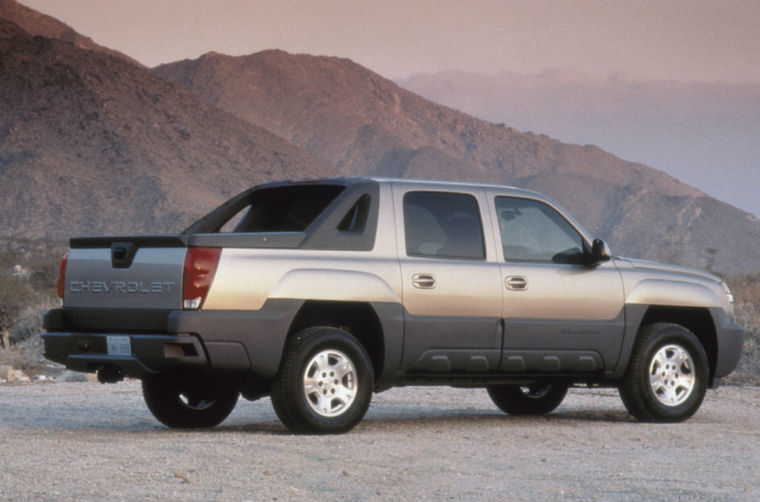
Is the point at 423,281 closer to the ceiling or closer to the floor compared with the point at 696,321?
closer to the ceiling

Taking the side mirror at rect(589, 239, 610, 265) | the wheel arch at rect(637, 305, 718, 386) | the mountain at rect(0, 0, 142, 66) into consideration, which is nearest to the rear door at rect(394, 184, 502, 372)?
the side mirror at rect(589, 239, 610, 265)

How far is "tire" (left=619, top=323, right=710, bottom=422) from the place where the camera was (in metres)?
11.0

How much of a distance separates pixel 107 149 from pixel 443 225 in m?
64.5

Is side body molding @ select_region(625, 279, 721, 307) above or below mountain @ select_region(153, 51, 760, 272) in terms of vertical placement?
below

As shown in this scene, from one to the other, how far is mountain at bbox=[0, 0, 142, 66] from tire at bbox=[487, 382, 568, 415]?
105m

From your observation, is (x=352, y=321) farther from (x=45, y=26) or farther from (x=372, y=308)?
(x=45, y=26)

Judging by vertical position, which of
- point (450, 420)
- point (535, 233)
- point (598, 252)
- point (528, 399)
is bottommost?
point (450, 420)

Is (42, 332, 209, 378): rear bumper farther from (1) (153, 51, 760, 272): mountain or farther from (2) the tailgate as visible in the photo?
(1) (153, 51, 760, 272): mountain

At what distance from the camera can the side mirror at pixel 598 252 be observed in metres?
10.6

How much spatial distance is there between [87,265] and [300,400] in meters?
1.87

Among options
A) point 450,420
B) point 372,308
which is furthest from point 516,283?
point 450,420

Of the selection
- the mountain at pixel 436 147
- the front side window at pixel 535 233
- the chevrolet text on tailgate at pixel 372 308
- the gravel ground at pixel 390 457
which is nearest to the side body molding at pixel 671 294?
the chevrolet text on tailgate at pixel 372 308

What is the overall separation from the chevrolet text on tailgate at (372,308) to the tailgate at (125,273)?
1 cm

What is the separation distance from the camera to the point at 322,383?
9.41 meters
